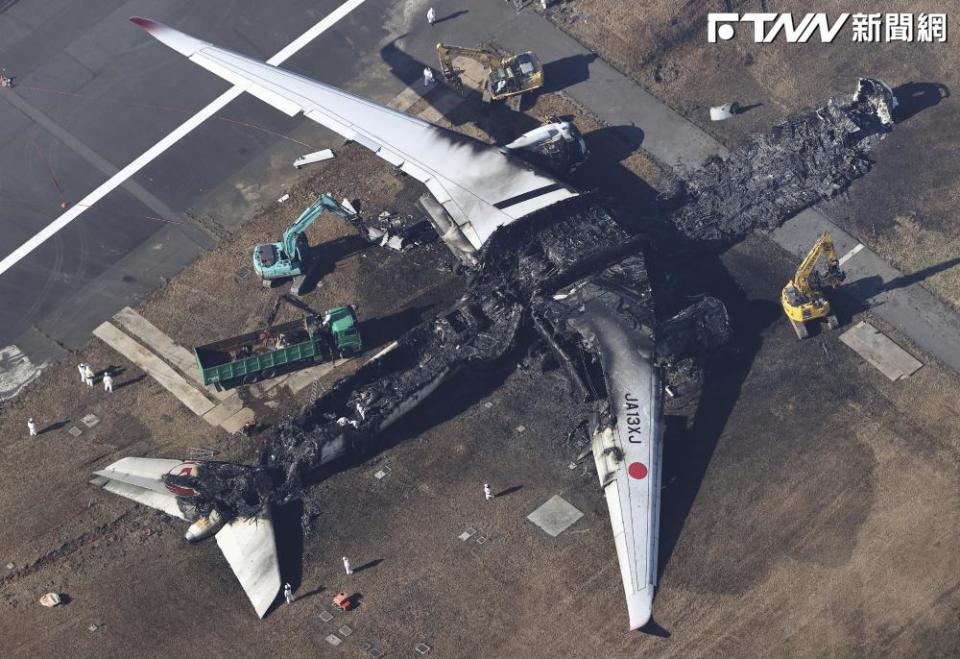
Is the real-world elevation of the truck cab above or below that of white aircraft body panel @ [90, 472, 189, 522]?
above

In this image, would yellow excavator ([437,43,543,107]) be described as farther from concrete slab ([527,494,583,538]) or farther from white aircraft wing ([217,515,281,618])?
white aircraft wing ([217,515,281,618])

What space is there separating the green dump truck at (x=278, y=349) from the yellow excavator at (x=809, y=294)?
22555mm

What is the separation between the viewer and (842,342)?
57.1 m

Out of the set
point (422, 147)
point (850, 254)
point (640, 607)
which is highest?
point (422, 147)

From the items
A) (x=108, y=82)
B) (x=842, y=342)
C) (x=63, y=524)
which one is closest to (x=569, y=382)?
(x=842, y=342)

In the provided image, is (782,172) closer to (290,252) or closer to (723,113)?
(723,113)

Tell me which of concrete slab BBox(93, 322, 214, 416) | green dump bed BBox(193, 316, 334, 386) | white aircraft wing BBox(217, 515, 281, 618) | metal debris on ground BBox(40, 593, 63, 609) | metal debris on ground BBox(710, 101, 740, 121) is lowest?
metal debris on ground BBox(40, 593, 63, 609)

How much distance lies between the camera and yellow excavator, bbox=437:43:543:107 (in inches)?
2680

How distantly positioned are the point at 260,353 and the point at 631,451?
2045 cm

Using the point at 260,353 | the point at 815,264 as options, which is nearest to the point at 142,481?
the point at 260,353

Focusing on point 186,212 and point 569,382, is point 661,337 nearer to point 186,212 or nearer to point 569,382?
point 569,382

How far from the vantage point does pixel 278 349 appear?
57156mm

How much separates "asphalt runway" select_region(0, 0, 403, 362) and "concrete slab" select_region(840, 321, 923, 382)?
32752 mm

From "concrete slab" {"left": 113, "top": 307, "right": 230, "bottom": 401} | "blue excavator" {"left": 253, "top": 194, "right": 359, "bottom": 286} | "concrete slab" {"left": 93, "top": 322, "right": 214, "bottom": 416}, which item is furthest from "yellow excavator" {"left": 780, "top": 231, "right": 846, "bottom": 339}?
"concrete slab" {"left": 93, "top": 322, "right": 214, "bottom": 416}
